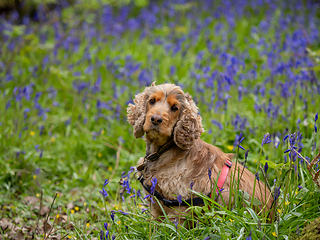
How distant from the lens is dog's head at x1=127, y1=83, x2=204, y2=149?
2.72 meters

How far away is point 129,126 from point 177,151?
2.30 metres

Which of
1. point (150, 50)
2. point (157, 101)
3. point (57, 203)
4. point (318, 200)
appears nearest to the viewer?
point (318, 200)

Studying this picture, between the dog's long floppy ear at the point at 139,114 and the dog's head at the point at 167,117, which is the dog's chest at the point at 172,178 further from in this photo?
the dog's long floppy ear at the point at 139,114

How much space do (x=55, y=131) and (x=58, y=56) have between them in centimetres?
267

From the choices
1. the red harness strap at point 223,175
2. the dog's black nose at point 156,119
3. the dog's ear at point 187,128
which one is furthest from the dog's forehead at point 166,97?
the red harness strap at point 223,175

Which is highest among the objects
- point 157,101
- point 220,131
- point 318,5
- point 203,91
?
point 318,5

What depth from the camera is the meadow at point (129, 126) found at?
259 cm

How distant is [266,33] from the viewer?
27.2ft

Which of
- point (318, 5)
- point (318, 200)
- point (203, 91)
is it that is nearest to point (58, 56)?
point (203, 91)

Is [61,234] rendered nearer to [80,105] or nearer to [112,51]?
[80,105]

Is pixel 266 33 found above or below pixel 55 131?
above

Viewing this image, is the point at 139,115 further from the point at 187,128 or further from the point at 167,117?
the point at 187,128

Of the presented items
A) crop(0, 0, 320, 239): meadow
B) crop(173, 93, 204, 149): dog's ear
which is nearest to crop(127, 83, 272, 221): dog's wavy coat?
crop(173, 93, 204, 149): dog's ear

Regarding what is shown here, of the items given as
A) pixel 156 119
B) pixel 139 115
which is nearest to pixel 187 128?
pixel 156 119
